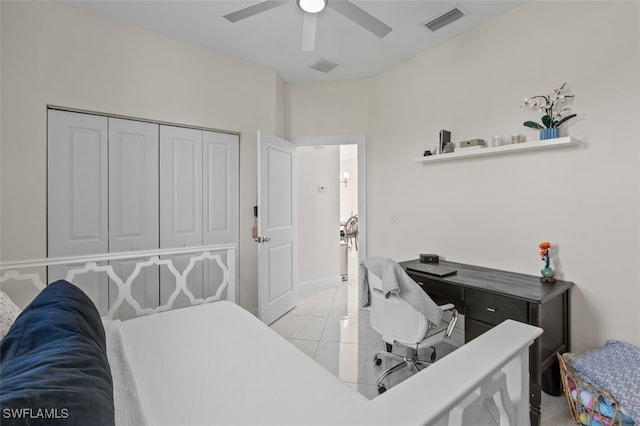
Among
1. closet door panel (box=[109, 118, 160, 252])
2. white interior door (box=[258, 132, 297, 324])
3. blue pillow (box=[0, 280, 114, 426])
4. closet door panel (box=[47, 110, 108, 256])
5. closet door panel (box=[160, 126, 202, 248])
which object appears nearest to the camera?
blue pillow (box=[0, 280, 114, 426])

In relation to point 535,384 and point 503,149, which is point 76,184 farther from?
point 535,384

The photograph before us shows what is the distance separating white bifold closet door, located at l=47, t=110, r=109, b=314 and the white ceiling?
0.98 metres

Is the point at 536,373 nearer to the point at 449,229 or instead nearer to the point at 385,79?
the point at 449,229

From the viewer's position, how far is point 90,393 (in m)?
0.68

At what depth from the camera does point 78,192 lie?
2.55 m

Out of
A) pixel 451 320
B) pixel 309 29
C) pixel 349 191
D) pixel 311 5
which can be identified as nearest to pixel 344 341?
pixel 451 320

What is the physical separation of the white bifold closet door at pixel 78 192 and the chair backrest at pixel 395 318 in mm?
2297

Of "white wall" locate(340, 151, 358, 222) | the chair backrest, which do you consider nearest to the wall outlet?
the chair backrest

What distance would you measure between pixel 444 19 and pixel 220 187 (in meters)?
2.60

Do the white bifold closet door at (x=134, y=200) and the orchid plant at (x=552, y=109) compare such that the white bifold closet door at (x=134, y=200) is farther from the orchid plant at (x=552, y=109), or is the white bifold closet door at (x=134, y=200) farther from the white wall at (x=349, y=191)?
the white wall at (x=349, y=191)

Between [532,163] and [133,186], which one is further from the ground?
[532,163]

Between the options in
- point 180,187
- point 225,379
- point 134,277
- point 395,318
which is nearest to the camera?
point 225,379

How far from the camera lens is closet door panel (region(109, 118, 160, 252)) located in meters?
2.72

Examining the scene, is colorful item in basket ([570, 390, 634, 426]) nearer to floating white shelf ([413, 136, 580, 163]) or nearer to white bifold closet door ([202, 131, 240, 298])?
floating white shelf ([413, 136, 580, 163])
